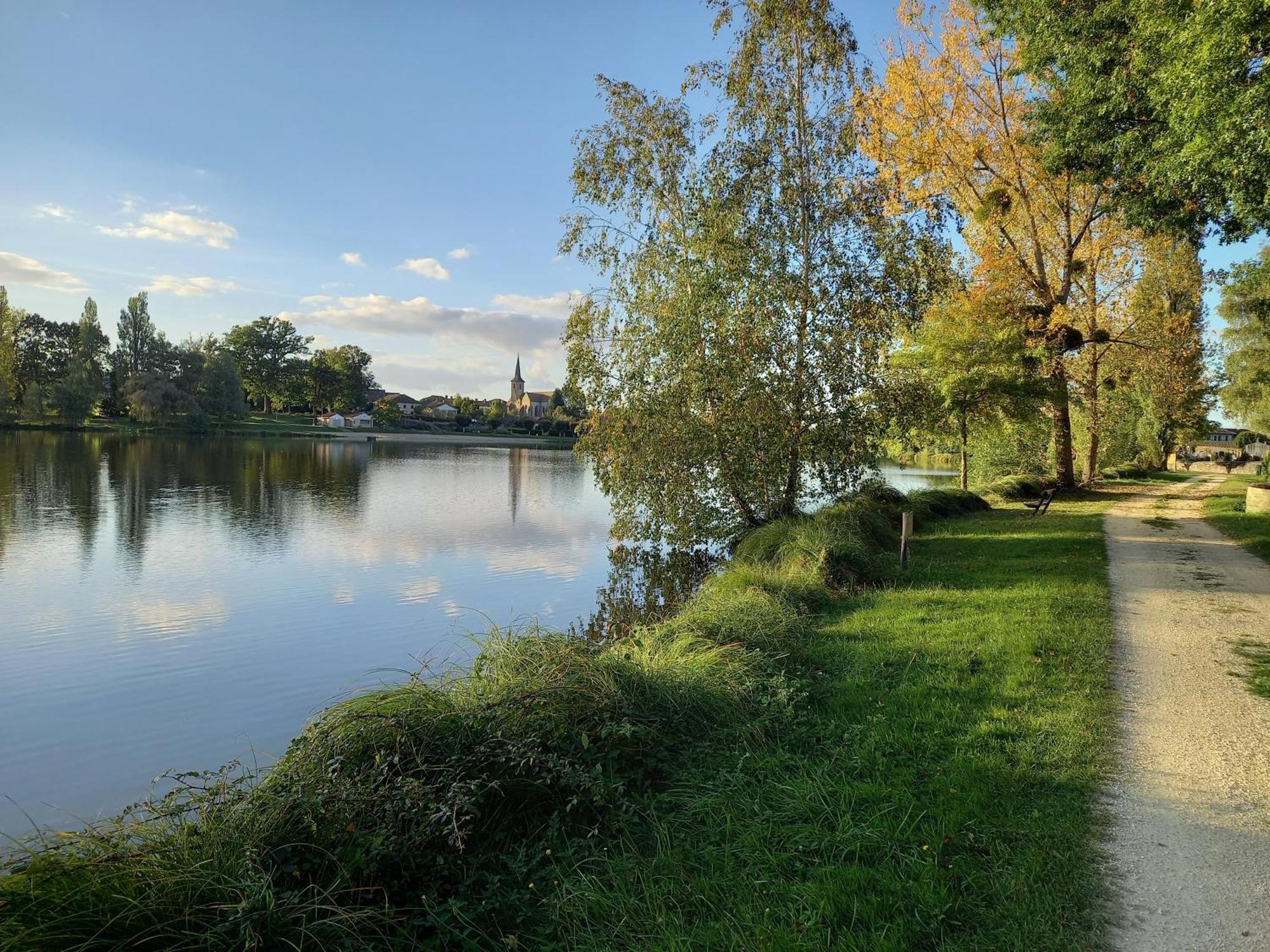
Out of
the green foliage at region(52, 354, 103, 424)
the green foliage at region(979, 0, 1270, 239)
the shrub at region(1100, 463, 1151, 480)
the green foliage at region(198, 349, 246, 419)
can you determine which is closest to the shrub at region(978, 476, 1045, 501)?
the shrub at region(1100, 463, 1151, 480)

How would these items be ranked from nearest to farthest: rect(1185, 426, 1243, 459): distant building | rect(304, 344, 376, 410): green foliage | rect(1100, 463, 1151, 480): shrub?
1. rect(1100, 463, 1151, 480): shrub
2. rect(1185, 426, 1243, 459): distant building
3. rect(304, 344, 376, 410): green foliage

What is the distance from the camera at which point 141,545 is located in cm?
1609

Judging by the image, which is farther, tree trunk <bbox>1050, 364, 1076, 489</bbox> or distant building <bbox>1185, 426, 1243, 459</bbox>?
distant building <bbox>1185, 426, 1243, 459</bbox>

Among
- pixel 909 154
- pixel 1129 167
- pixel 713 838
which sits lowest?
pixel 713 838

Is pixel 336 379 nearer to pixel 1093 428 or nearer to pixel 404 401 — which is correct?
pixel 404 401

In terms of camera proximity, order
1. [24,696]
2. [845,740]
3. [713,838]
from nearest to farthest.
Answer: [713,838] < [845,740] < [24,696]

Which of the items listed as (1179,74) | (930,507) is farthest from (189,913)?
(930,507)

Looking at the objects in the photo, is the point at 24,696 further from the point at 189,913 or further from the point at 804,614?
the point at 804,614

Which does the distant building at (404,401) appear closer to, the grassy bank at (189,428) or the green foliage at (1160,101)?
the grassy bank at (189,428)

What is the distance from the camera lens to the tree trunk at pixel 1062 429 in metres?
20.4

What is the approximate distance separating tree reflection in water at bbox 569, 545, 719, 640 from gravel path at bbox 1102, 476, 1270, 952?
528 cm

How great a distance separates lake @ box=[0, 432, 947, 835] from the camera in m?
6.95

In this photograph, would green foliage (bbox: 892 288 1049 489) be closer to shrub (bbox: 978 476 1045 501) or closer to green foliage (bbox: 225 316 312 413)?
shrub (bbox: 978 476 1045 501)

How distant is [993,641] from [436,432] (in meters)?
110
